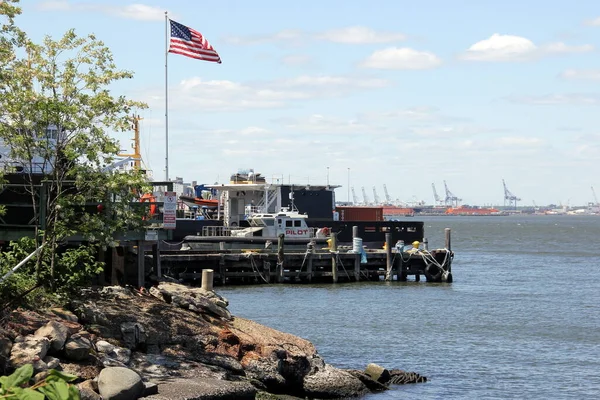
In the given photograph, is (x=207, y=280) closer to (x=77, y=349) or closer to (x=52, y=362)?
(x=77, y=349)

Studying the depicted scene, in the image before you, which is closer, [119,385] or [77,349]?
[119,385]

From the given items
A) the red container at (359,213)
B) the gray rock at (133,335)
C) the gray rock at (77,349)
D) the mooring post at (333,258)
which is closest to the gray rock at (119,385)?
the gray rock at (77,349)

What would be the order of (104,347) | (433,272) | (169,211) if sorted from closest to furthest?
(104,347)
(169,211)
(433,272)

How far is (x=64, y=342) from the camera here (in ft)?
53.7

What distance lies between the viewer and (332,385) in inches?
783

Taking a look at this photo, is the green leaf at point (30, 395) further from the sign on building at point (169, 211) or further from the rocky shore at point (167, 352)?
the sign on building at point (169, 211)

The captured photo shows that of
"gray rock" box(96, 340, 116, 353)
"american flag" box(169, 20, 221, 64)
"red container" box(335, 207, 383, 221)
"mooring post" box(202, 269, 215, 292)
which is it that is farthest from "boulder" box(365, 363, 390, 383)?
"red container" box(335, 207, 383, 221)

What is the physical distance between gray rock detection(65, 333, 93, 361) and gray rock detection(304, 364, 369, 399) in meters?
4.87

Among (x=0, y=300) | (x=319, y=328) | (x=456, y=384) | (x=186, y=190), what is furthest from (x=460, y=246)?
(x=0, y=300)

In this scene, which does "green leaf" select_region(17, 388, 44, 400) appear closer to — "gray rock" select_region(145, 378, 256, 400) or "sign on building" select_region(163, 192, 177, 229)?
"gray rock" select_region(145, 378, 256, 400)

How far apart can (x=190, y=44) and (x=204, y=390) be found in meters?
25.6

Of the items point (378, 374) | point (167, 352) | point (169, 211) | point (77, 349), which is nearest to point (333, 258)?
point (169, 211)

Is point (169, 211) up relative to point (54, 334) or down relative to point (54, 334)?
up

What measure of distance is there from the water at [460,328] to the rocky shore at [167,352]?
1833 millimetres
